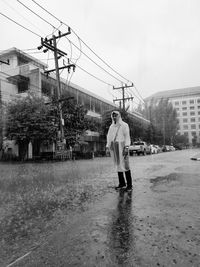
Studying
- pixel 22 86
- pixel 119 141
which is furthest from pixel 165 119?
pixel 119 141

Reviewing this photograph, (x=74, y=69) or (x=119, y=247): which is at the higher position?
(x=74, y=69)

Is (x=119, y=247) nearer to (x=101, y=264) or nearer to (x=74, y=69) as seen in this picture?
(x=101, y=264)

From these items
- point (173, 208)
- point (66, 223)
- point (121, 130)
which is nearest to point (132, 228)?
point (66, 223)

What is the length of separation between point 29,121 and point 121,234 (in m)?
16.9

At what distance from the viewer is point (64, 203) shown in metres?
4.27

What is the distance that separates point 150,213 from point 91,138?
33367 mm

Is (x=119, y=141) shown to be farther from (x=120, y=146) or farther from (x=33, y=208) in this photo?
(x=33, y=208)

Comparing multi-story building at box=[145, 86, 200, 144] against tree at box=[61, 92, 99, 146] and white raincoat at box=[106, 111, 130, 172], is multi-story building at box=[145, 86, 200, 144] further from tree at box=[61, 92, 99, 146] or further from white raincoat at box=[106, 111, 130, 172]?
white raincoat at box=[106, 111, 130, 172]

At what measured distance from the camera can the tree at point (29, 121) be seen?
18.4 metres

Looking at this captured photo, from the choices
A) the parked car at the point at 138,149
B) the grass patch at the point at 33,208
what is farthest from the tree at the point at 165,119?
the grass patch at the point at 33,208

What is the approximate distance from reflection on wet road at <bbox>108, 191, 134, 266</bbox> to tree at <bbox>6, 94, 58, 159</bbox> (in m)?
15.4

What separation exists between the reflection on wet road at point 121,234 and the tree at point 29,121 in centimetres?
1540

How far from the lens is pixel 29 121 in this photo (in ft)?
60.6

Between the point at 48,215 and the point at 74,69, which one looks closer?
the point at 48,215
